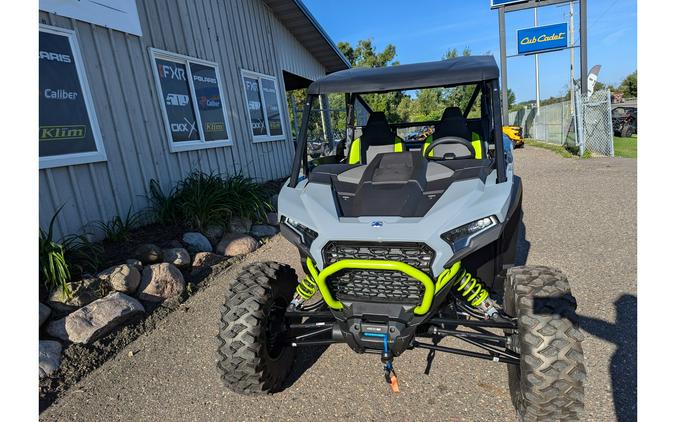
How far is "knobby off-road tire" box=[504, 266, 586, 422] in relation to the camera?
6.34 feet

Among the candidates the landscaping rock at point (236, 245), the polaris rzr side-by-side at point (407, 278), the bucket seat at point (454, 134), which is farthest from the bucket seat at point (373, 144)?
the landscaping rock at point (236, 245)

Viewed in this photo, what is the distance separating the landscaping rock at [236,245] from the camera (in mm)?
5273

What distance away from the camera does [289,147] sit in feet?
34.8

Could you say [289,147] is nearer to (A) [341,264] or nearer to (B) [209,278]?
(B) [209,278]

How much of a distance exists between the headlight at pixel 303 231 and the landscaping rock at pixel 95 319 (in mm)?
1934

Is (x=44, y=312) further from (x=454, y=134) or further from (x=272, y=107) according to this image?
(x=272, y=107)

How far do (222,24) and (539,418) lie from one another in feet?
26.7

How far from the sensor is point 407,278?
2.15m

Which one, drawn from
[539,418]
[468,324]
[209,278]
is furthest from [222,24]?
[539,418]

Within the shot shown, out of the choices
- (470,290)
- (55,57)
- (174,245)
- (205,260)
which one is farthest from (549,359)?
(55,57)

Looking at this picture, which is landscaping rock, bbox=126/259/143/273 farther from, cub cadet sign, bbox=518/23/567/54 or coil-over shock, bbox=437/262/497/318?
cub cadet sign, bbox=518/23/567/54

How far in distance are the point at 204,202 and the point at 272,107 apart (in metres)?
4.96

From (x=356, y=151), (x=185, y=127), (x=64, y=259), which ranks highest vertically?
(x=185, y=127)

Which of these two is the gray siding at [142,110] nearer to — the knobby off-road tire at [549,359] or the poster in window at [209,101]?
the poster in window at [209,101]
